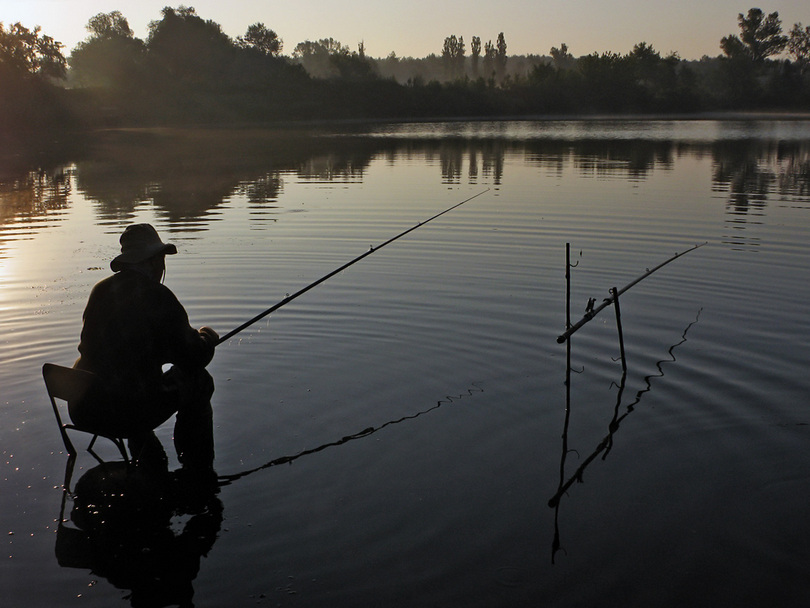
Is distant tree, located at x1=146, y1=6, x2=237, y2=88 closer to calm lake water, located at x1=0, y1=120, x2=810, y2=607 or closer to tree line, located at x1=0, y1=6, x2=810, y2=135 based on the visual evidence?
tree line, located at x1=0, y1=6, x2=810, y2=135

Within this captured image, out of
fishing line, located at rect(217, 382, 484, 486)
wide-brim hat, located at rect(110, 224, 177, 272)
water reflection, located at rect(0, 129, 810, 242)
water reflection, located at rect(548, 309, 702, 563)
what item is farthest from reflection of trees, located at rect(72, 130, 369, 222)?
wide-brim hat, located at rect(110, 224, 177, 272)

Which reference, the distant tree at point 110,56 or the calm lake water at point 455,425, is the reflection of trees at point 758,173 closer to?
the calm lake water at point 455,425

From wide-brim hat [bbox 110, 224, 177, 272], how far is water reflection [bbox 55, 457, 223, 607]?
120cm

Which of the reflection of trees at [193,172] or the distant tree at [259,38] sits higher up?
the distant tree at [259,38]

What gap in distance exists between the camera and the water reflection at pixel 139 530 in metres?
4.05

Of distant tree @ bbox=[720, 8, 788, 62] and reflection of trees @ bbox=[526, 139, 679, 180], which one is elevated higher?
distant tree @ bbox=[720, 8, 788, 62]

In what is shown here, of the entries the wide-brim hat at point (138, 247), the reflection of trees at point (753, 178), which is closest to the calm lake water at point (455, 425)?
the reflection of trees at point (753, 178)

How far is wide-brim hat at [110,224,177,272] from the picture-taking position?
4648 mm

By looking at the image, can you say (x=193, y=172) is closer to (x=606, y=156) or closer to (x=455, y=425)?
Result: (x=606, y=156)

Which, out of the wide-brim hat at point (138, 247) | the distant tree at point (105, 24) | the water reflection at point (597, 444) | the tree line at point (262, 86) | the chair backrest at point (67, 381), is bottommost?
the water reflection at point (597, 444)

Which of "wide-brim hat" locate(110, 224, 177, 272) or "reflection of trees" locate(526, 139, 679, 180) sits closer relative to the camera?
"wide-brim hat" locate(110, 224, 177, 272)

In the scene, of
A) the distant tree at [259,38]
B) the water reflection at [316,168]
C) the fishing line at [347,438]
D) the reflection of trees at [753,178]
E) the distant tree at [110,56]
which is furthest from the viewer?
the distant tree at [259,38]

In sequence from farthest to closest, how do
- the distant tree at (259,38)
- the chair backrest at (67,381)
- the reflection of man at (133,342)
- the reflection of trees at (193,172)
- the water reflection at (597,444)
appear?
the distant tree at (259,38), the reflection of trees at (193,172), the water reflection at (597,444), the reflection of man at (133,342), the chair backrest at (67,381)

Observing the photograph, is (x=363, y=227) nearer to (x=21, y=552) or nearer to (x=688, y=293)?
(x=688, y=293)
